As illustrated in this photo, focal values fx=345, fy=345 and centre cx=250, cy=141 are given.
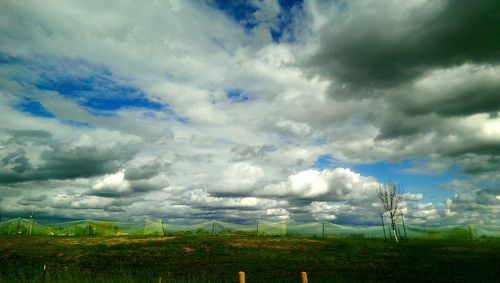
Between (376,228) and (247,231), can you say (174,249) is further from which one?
(376,228)

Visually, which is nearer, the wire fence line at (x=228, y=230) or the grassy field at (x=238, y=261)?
the grassy field at (x=238, y=261)

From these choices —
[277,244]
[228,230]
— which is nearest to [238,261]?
[277,244]

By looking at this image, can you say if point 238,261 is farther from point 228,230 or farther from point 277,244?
point 228,230

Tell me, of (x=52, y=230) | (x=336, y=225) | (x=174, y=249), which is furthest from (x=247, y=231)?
(x=52, y=230)

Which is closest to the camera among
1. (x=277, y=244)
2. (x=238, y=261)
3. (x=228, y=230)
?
(x=238, y=261)

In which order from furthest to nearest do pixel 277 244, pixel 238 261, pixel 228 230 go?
pixel 228 230 < pixel 277 244 < pixel 238 261

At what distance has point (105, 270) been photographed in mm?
27844

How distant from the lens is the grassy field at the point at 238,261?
24.3 metres

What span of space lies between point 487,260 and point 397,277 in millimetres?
11480

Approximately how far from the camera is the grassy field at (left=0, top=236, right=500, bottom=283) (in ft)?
79.7

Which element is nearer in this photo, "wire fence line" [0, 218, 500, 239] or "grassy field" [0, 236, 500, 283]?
"grassy field" [0, 236, 500, 283]

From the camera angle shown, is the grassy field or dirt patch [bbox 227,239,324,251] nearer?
the grassy field

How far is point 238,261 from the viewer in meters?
31.7

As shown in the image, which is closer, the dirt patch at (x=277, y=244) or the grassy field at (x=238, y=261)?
the grassy field at (x=238, y=261)
